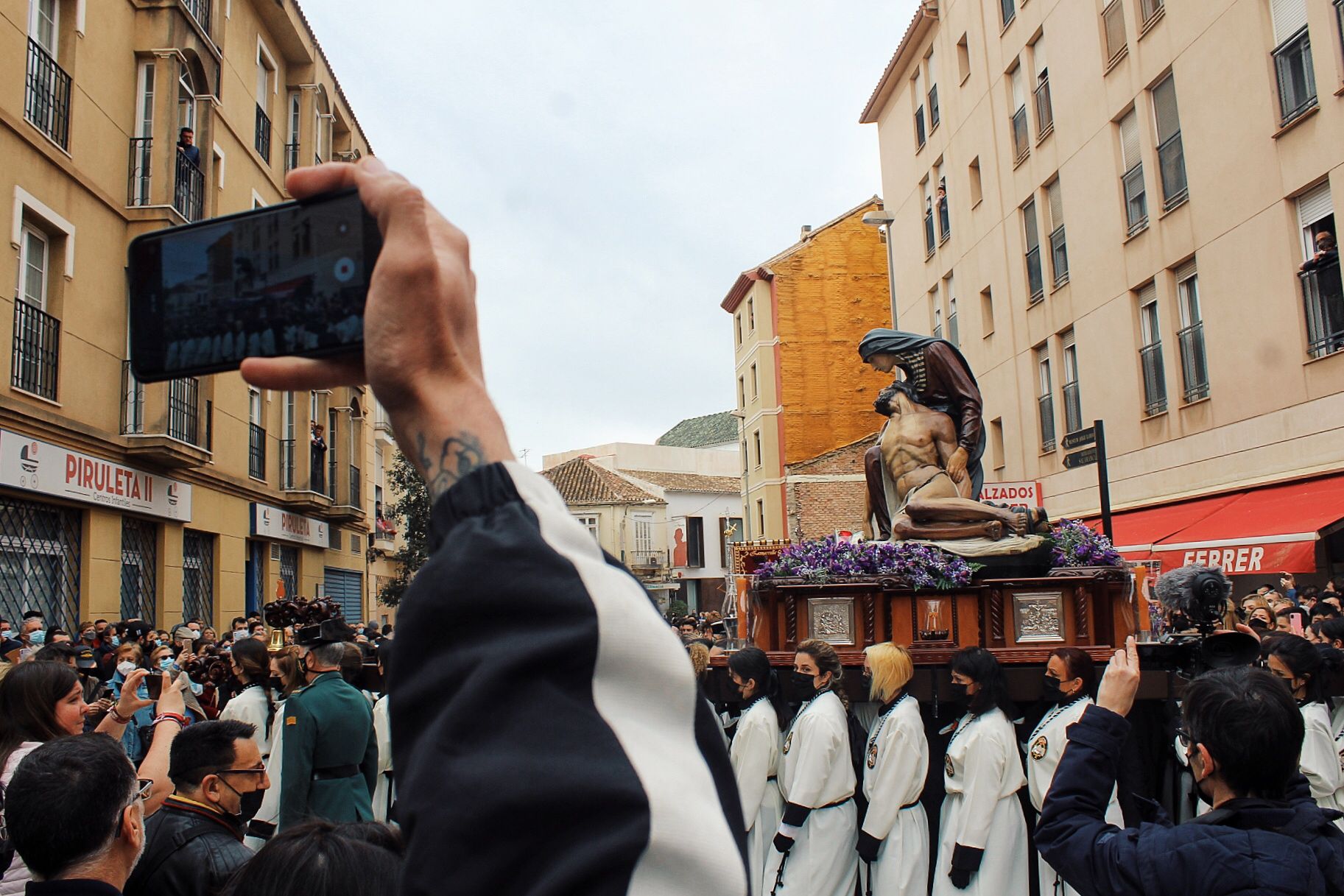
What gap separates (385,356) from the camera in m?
1.08

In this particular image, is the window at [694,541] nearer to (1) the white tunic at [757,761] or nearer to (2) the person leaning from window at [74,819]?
(1) the white tunic at [757,761]

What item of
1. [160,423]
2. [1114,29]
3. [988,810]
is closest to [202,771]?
[988,810]

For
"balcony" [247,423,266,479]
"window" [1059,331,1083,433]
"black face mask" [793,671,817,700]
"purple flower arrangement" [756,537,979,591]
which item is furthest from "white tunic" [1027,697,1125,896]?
"balcony" [247,423,266,479]

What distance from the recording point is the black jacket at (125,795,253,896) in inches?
144

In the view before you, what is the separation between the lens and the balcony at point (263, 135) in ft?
70.0

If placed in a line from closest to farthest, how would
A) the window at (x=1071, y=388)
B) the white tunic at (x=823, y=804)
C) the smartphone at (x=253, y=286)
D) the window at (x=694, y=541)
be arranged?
1. the smartphone at (x=253, y=286)
2. the white tunic at (x=823, y=804)
3. the window at (x=1071, y=388)
4. the window at (x=694, y=541)

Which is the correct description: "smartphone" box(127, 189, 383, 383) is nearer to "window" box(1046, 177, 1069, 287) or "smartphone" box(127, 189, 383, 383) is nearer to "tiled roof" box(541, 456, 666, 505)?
"window" box(1046, 177, 1069, 287)

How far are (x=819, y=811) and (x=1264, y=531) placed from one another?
872cm

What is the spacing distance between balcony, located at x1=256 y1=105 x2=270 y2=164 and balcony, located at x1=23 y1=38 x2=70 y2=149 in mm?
7644

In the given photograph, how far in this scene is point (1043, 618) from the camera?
8.54m

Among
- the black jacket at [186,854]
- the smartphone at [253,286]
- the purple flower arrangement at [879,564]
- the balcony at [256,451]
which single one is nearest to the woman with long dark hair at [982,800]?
the purple flower arrangement at [879,564]

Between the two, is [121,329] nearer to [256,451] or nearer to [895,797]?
[256,451]

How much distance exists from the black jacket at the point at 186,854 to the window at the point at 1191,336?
15792 mm

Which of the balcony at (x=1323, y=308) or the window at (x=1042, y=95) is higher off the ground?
the window at (x=1042, y=95)
